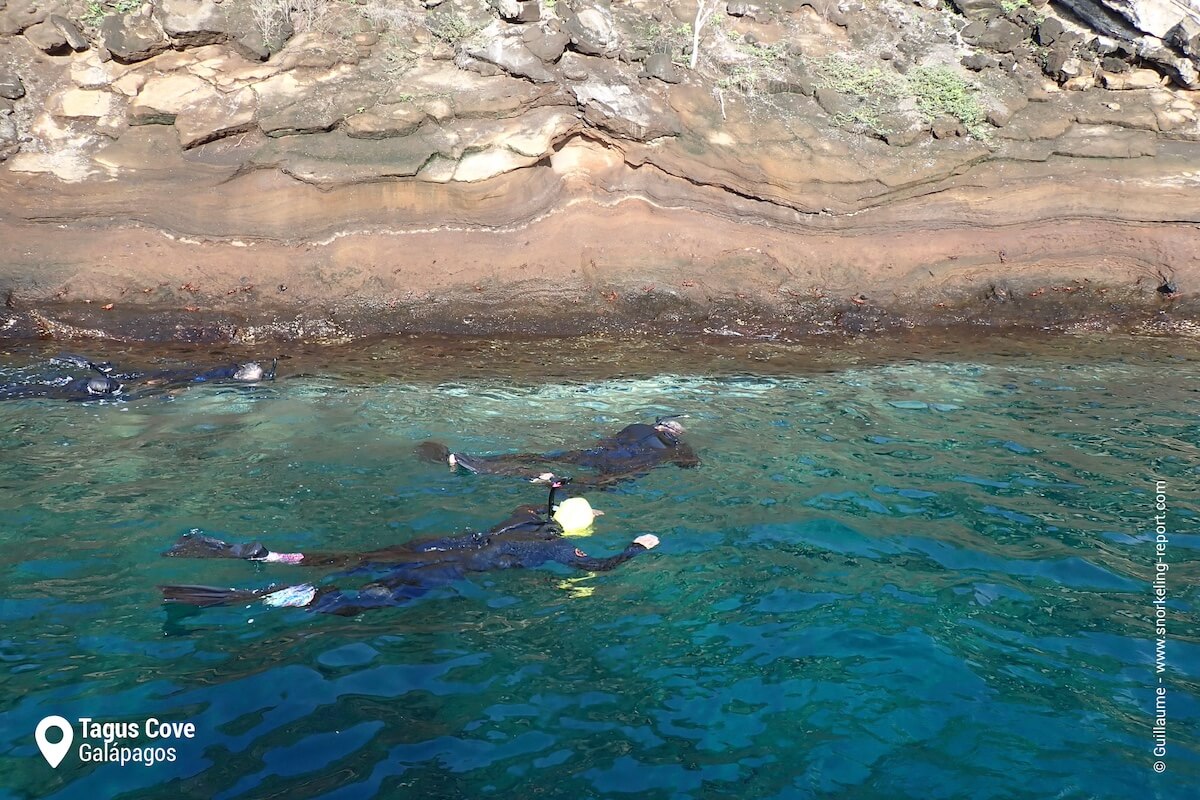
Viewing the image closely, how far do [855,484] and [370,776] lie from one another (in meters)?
4.31

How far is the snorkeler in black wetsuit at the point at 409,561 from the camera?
199 inches

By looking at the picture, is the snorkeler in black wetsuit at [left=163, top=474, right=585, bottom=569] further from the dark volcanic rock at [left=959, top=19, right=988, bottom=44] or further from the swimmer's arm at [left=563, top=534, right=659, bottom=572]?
the dark volcanic rock at [left=959, top=19, right=988, bottom=44]

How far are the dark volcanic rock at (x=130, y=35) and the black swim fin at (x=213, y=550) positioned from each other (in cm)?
754

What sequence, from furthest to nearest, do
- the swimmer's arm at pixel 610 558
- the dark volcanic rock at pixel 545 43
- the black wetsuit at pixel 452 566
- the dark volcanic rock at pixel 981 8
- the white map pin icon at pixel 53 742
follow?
the dark volcanic rock at pixel 981 8, the dark volcanic rock at pixel 545 43, the swimmer's arm at pixel 610 558, the black wetsuit at pixel 452 566, the white map pin icon at pixel 53 742

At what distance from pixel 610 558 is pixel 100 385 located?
16.5 feet

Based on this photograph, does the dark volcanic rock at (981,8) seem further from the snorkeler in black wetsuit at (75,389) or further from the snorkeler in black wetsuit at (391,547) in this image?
the snorkeler in black wetsuit at (75,389)

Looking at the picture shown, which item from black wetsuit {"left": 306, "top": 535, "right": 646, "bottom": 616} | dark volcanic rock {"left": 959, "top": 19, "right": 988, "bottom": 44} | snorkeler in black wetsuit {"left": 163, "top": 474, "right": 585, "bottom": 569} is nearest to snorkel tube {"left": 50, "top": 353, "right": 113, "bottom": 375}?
snorkeler in black wetsuit {"left": 163, "top": 474, "right": 585, "bottom": 569}

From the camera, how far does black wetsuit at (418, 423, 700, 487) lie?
22.9ft

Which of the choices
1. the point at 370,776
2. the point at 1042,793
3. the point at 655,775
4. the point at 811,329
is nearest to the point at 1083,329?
the point at 811,329

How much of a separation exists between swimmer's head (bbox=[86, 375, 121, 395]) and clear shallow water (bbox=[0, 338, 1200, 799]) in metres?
0.13

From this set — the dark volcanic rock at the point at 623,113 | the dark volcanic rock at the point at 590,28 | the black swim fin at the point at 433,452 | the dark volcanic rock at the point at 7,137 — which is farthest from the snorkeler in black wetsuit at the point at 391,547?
the dark volcanic rock at the point at 590,28

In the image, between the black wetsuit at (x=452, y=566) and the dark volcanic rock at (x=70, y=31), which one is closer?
the black wetsuit at (x=452, y=566)

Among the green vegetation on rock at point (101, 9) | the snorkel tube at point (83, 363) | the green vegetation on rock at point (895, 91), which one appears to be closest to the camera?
the snorkel tube at point (83, 363)

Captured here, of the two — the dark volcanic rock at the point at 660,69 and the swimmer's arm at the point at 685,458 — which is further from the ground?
the dark volcanic rock at the point at 660,69
